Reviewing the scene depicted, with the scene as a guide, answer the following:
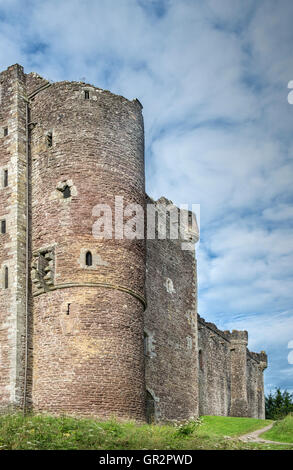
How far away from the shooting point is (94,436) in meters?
18.3

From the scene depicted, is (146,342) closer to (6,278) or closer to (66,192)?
(6,278)

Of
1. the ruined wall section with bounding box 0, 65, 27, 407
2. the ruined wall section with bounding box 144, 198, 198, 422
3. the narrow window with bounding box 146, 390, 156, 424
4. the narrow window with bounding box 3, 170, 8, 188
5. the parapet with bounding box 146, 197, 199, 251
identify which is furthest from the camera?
the parapet with bounding box 146, 197, 199, 251

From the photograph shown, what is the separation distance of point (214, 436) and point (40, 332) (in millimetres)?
6295

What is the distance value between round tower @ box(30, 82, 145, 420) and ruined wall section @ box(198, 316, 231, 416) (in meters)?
12.2

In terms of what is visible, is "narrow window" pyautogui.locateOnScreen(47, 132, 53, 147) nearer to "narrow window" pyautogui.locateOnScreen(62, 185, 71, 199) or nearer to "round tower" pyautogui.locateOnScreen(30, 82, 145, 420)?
"round tower" pyautogui.locateOnScreen(30, 82, 145, 420)

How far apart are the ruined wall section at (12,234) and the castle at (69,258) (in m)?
0.04

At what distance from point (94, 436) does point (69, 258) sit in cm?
626

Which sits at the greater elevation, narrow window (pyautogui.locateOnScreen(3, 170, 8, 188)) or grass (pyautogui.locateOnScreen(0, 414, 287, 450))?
narrow window (pyautogui.locateOnScreen(3, 170, 8, 188))

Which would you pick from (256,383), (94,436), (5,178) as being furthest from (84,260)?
(256,383)

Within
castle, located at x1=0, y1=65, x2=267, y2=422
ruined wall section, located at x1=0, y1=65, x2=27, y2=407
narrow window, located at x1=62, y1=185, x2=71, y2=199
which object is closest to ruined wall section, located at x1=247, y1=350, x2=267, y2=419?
castle, located at x1=0, y1=65, x2=267, y2=422

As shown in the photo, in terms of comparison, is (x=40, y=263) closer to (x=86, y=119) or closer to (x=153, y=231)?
(x=86, y=119)

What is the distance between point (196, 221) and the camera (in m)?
35.0

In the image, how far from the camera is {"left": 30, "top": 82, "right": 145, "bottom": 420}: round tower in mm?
21594

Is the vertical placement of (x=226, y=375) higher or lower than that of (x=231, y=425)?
higher
